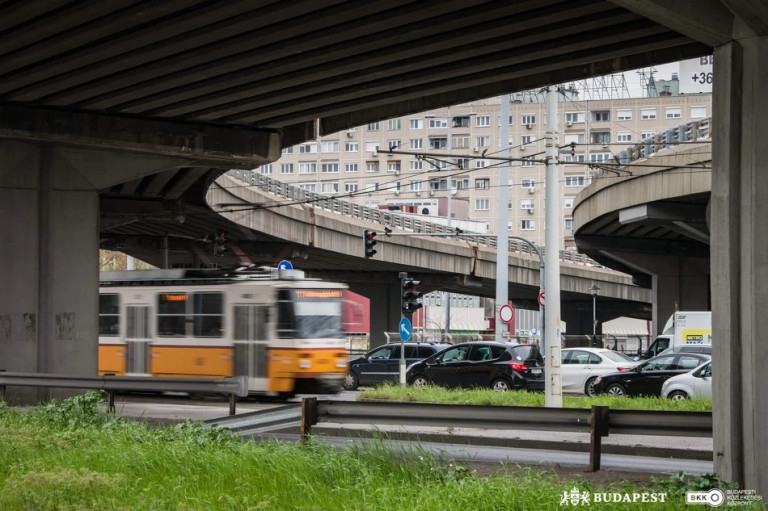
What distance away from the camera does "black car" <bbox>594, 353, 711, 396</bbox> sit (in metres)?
26.5

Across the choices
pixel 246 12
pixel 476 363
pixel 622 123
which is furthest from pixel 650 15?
pixel 622 123

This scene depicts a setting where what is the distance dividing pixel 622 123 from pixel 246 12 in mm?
89965

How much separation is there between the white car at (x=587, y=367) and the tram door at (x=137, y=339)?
11212 millimetres

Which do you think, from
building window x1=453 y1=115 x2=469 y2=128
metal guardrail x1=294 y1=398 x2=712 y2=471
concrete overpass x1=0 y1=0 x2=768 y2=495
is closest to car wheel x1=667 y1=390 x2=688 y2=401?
concrete overpass x1=0 y1=0 x2=768 y2=495

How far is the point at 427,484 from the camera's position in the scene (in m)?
9.39

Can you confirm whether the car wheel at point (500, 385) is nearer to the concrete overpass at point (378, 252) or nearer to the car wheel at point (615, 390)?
the car wheel at point (615, 390)

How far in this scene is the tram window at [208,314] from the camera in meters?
24.2

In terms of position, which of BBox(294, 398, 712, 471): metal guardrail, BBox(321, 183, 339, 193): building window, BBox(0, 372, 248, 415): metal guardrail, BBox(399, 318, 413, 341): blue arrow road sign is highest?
BBox(321, 183, 339, 193): building window

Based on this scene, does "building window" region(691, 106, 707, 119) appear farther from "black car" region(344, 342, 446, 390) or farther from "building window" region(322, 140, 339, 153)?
"black car" region(344, 342, 446, 390)

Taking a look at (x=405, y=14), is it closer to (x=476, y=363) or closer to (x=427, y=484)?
(x=427, y=484)

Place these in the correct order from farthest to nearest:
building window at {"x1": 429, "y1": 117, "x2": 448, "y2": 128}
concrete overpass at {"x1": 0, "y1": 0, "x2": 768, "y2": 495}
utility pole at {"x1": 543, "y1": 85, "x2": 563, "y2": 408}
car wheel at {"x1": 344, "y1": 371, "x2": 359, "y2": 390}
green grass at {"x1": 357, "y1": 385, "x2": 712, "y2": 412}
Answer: building window at {"x1": 429, "y1": 117, "x2": 448, "y2": 128} → car wheel at {"x1": 344, "y1": 371, "x2": 359, "y2": 390} → utility pole at {"x1": 543, "y1": 85, "x2": 563, "y2": 408} → green grass at {"x1": 357, "y1": 385, "x2": 712, "y2": 412} → concrete overpass at {"x1": 0, "y1": 0, "x2": 768, "y2": 495}

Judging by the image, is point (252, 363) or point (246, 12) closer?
point (246, 12)

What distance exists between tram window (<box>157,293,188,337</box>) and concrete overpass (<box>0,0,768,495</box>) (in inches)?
76.0

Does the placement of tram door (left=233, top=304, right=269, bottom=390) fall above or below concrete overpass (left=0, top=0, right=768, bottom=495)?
below
